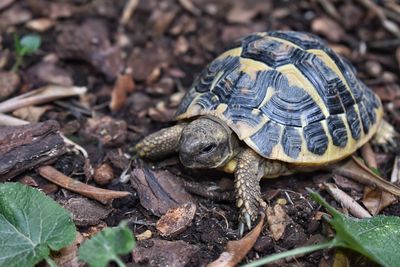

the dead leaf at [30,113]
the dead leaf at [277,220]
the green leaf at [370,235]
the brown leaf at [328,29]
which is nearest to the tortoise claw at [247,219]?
the dead leaf at [277,220]

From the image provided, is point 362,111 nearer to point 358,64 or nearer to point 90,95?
point 358,64

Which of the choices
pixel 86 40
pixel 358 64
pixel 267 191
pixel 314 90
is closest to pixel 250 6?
pixel 358 64

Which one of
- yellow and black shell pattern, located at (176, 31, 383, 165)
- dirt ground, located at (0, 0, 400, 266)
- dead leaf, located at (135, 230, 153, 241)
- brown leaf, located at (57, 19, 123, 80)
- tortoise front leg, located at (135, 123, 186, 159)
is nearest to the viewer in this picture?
dead leaf, located at (135, 230, 153, 241)

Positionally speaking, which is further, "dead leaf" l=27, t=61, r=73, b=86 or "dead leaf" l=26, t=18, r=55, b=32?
"dead leaf" l=26, t=18, r=55, b=32

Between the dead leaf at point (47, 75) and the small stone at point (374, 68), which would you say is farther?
the small stone at point (374, 68)

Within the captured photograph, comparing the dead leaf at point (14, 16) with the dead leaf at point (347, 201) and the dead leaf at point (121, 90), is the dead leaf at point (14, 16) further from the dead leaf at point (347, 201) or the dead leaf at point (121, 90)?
the dead leaf at point (347, 201)

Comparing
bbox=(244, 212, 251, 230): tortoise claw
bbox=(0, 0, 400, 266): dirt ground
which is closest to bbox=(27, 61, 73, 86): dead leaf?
bbox=(0, 0, 400, 266): dirt ground

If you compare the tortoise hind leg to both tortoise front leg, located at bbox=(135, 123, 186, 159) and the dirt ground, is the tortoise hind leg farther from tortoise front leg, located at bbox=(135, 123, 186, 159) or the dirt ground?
tortoise front leg, located at bbox=(135, 123, 186, 159)
